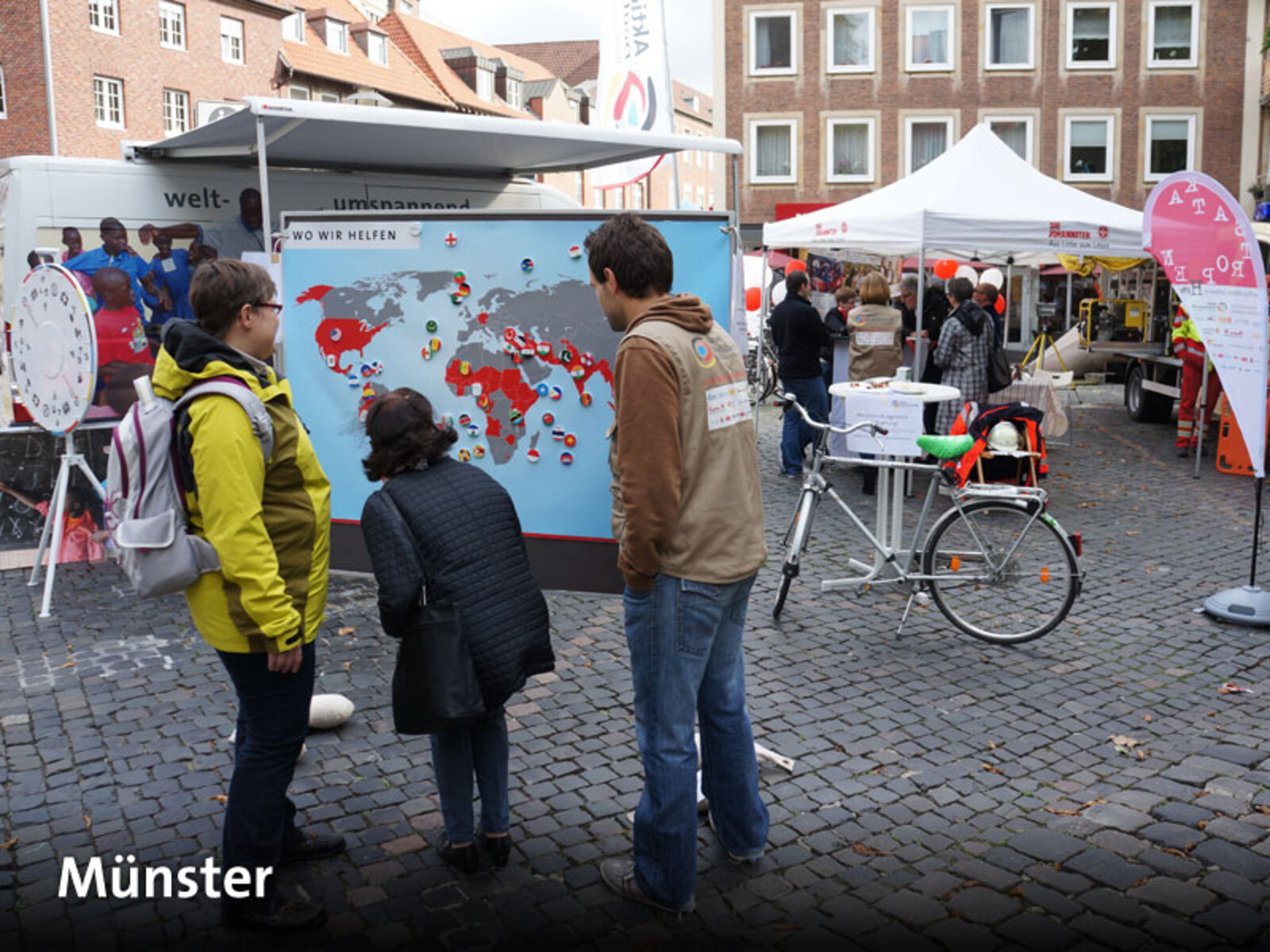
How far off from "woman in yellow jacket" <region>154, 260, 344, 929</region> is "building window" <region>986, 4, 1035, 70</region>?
116ft

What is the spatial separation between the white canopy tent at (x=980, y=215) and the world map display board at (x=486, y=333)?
549 cm

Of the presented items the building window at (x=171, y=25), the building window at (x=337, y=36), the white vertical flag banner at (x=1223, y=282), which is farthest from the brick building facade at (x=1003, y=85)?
the white vertical flag banner at (x=1223, y=282)

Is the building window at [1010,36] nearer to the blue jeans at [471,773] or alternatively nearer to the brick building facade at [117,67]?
the brick building facade at [117,67]

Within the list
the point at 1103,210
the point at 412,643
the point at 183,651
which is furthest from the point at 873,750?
the point at 1103,210

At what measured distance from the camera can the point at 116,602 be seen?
6754mm

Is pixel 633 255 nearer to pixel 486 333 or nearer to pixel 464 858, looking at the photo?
pixel 464 858

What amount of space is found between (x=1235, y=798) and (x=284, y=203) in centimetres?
723

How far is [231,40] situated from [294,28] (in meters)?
5.75

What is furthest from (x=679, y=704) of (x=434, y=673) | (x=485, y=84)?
(x=485, y=84)

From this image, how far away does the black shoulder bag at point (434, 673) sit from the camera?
3.34 meters

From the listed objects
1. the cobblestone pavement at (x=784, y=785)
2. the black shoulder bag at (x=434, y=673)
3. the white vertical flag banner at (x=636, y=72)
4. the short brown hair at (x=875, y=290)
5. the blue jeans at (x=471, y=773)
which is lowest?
the cobblestone pavement at (x=784, y=785)

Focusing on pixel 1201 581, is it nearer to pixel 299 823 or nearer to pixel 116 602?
pixel 299 823

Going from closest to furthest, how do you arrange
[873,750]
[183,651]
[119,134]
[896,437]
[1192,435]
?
[873,750]
[183,651]
[896,437]
[1192,435]
[119,134]

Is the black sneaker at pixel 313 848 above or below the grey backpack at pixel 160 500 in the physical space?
below
